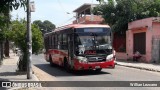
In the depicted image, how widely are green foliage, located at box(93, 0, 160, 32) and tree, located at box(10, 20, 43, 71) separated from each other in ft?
62.3

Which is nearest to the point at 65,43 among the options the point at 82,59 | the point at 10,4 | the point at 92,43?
the point at 92,43

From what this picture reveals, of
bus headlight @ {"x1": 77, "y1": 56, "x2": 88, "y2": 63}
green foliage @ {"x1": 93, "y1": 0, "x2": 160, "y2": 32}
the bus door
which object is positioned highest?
green foliage @ {"x1": 93, "y1": 0, "x2": 160, "y2": 32}

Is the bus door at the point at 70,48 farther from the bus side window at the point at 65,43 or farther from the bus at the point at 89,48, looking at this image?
the bus side window at the point at 65,43

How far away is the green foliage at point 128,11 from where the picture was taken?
3791cm

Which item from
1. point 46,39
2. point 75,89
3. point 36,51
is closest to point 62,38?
point 36,51

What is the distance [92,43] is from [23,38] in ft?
12.4

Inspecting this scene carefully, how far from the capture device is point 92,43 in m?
19.9

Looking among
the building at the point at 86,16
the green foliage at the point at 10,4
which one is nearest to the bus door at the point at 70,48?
the green foliage at the point at 10,4

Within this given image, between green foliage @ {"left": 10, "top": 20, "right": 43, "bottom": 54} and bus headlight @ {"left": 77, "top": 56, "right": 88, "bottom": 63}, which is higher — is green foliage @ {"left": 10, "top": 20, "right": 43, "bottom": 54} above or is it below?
above

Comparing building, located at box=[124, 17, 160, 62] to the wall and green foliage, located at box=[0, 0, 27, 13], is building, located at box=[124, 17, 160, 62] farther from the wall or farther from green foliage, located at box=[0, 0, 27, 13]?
green foliage, located at box=[0, 0, 27, 13]

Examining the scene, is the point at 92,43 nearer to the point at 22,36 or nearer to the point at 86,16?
the point at 22,36

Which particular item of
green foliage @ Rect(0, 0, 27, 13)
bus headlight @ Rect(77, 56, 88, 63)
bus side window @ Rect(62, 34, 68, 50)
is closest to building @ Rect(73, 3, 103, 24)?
bus side window @ Rect(62, 34, 68, 50)

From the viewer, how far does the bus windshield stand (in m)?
19.7

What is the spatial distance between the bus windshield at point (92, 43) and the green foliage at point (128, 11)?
18018 millimetres
